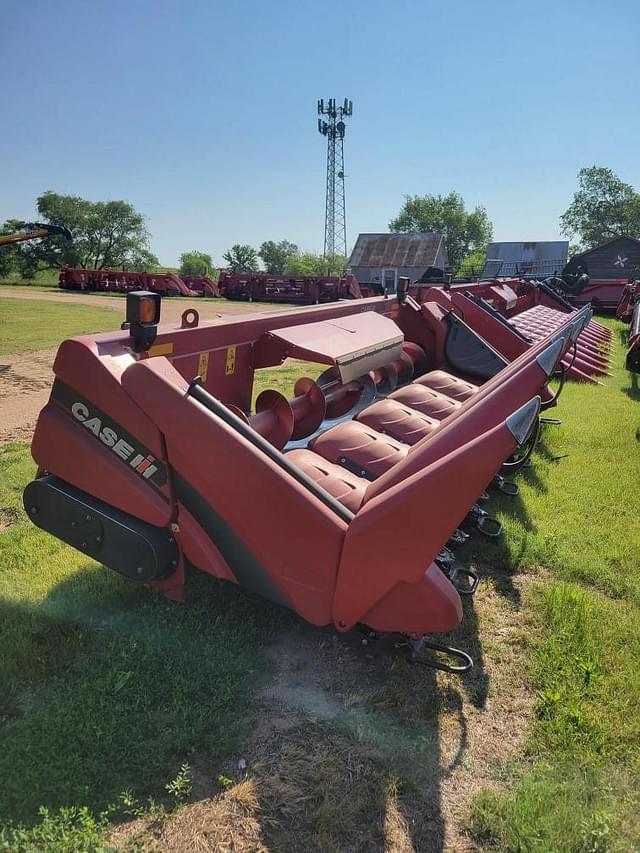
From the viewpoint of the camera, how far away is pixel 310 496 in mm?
1960

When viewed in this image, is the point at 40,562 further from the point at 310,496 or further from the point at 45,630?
the point at 310,496

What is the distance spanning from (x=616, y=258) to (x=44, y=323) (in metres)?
30.9

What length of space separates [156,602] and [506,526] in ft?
7.16

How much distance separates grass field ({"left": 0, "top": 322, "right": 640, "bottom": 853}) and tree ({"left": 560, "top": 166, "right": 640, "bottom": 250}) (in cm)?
7376

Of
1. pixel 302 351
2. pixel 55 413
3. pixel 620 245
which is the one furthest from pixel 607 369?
pixel 620 245

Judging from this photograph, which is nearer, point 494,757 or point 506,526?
point 494,757

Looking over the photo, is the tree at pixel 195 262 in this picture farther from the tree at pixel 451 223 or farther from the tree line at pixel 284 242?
the tree at pixel 451 223

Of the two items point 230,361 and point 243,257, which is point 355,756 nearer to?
point 230,361

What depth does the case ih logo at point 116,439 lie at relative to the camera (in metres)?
2.21

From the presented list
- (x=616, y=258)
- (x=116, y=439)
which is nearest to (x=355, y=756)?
(x=116, y=439)

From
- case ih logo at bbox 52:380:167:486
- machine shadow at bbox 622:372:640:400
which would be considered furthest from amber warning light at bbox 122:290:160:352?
machine shadow at bbox 622:372:640:400

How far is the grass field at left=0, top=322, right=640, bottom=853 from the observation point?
170 cm

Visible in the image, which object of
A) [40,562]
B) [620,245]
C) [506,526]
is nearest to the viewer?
[40,562]

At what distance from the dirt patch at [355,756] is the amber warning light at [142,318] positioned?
4.63ft
